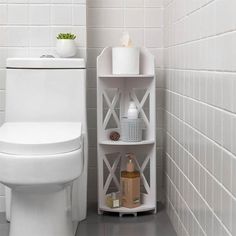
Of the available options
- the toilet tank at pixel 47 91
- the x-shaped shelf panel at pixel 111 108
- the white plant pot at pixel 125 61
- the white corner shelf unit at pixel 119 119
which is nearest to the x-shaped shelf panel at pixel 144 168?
the white corner shelf unit at pixel 119 119

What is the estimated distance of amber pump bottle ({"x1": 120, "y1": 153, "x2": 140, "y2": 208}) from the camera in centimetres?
227

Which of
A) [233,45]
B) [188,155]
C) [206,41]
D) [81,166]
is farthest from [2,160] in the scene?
[233,45]

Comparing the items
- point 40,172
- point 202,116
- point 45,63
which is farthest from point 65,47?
point 202,116

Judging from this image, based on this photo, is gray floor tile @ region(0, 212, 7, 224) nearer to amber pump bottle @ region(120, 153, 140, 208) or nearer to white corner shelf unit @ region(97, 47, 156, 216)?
white corner shelf unit @ region(97, 47, 156, 216)

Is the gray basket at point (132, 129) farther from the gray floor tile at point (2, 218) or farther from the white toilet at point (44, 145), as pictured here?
the gray floor tile at point (2, 218)

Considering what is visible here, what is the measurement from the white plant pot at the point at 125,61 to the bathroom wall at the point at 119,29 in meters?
0.27

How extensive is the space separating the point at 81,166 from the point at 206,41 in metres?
0.66

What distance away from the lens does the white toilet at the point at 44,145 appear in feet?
5.32

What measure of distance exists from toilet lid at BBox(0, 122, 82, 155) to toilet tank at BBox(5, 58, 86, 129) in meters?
0.27

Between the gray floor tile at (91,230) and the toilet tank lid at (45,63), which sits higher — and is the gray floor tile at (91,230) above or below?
below

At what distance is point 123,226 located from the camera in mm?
2150

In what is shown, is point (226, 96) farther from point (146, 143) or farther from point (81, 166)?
point (146, 143)

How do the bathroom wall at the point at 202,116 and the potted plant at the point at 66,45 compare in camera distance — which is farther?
the potted plant at the point at 66,45

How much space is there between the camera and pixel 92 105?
98.0 inches
